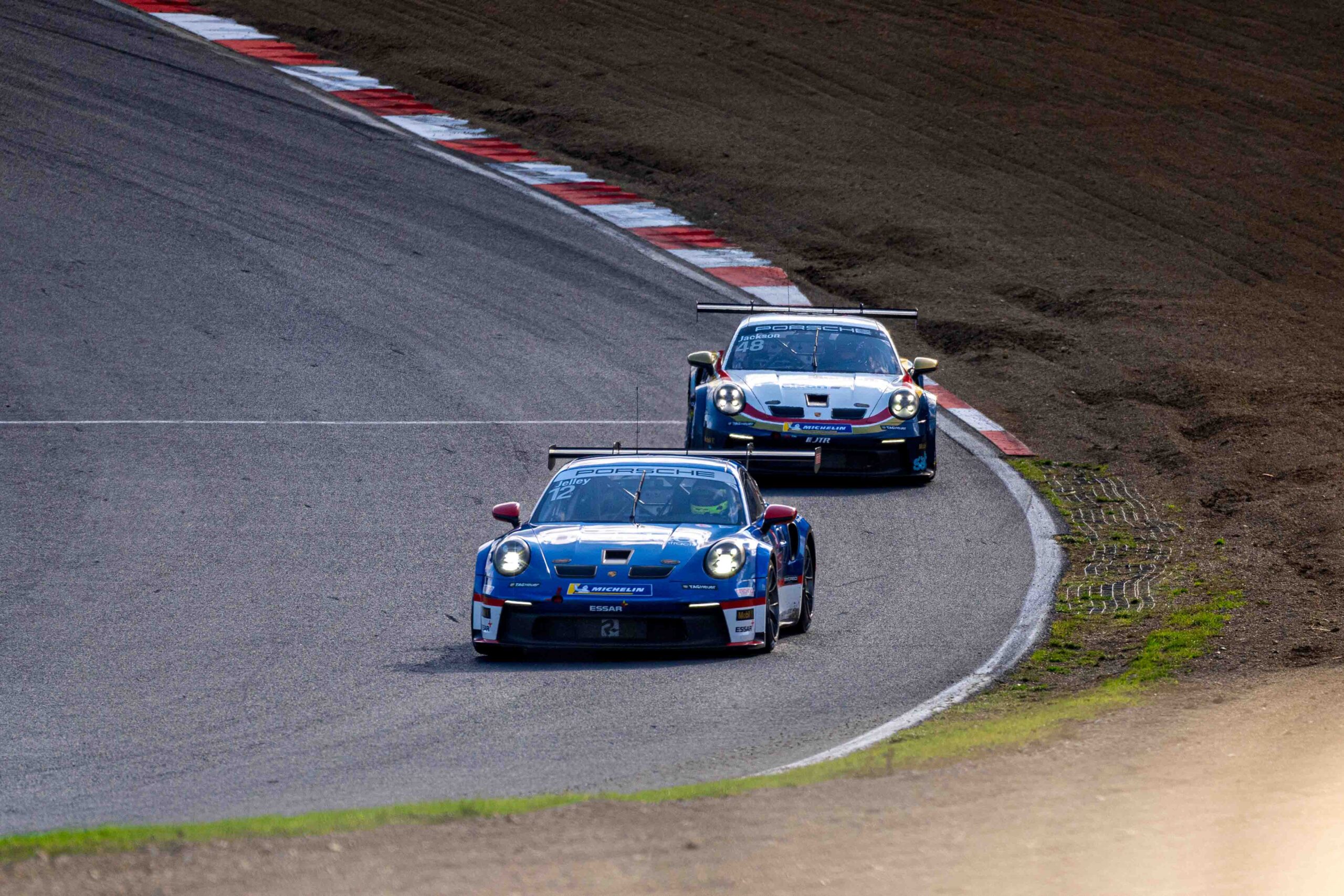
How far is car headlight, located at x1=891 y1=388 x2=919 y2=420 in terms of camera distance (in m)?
16.9

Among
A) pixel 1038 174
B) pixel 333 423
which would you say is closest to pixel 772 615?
pixel 333 423

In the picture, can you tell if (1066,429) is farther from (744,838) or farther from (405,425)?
(744,838)

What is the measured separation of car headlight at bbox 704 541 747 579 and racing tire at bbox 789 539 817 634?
0.96m

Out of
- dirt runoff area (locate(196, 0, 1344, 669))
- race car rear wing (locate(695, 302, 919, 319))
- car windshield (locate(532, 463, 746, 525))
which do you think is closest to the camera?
car windshield (locate(532, 463, 746, 525))

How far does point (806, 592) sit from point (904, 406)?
5341mm

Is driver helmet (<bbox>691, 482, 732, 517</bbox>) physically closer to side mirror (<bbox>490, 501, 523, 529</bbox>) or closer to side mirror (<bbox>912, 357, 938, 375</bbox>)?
side mirror (<bbox>490, 501, 523, 529</bbox>)

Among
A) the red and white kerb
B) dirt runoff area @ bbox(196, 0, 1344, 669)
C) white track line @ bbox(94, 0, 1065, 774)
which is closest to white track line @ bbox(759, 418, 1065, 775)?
white track line @ bbox(94, 0, 1065, 774)

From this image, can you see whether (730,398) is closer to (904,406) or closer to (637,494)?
(904,406)

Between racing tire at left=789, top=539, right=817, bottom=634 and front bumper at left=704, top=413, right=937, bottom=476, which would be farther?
front bumper at left=704, top=413, right=937, bottom=476

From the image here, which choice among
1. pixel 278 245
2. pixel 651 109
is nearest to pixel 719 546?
pixel 278 245

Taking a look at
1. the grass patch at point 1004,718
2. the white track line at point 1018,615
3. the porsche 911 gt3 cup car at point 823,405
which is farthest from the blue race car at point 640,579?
the porsche 911 gt3 cup car at point 823,405

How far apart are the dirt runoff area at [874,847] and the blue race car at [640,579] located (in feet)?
11.4

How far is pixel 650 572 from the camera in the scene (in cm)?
1075

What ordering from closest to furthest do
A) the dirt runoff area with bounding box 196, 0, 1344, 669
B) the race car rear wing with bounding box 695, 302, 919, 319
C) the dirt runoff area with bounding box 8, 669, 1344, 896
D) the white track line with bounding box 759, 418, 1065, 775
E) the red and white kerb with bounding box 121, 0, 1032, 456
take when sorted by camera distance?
1. the dirt runoff area with bounding box 8, 669, 1344, 896
2. the white track line with bounding box 759, 418, 1065, 775
3. the race car rear wing with bounding box 695, 302, 919, 319
4. the dirt runoff area with bounding box 196, 0, 1344, 669
5. the red and white kerb with bounding box 121, 0, 1032, 456
